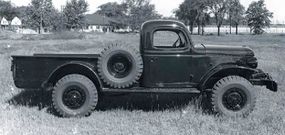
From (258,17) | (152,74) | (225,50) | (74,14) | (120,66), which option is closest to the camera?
(120,66)

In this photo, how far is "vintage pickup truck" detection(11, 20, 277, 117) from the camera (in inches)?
266

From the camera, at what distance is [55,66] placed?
6824 mm

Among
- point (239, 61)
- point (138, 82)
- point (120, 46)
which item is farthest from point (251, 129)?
point (120, 46)

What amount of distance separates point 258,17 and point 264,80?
72.8 metres

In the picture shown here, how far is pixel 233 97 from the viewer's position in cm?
688

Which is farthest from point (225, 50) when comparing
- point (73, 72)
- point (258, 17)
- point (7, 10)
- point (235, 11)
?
point (7, 10)

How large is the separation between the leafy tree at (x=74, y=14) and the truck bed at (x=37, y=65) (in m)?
61.6

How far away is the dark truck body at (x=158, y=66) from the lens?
22.3ft

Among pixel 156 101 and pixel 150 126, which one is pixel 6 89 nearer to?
pixel 156 101

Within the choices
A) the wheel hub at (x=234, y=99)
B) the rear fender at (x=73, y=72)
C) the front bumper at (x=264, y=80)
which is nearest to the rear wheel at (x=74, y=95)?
the rear fender at (x=73, y=72)

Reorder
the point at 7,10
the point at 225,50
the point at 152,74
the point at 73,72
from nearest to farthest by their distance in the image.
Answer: the point at 152,74 → the point at 225,50 → the point at 73,72 → the point at 7,10

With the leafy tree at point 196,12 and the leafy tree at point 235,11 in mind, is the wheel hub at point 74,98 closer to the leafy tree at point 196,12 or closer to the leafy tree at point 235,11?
the leafy tree at point 196,12

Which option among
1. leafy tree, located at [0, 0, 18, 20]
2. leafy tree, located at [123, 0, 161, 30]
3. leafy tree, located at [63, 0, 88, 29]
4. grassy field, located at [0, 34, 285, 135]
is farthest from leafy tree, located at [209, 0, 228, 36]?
grassy field, located at [0, 34, 285, 135]

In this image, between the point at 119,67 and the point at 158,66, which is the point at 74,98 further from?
the point at 158,66
